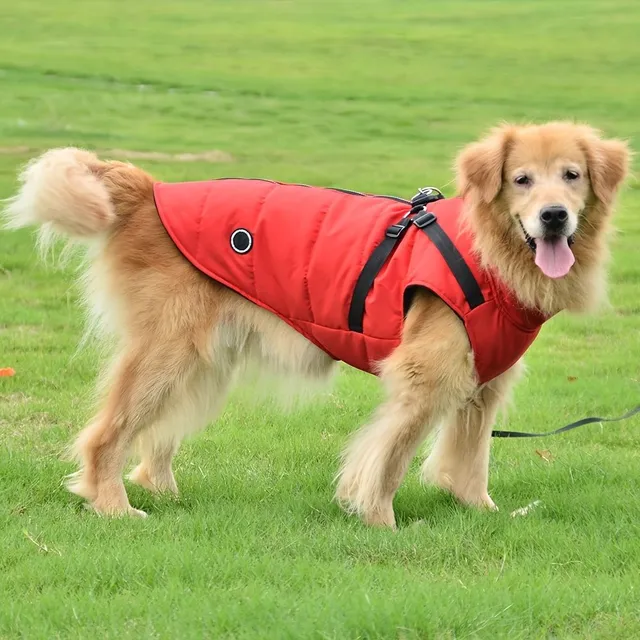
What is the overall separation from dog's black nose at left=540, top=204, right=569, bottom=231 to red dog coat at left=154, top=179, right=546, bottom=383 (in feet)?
1.22

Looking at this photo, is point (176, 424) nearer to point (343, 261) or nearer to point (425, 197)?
point (343, 261)

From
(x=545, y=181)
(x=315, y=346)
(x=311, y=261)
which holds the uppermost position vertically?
(x=545, y=181)

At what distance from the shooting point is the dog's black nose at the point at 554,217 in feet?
14.7

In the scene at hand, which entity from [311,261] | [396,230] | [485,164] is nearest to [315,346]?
[311,261]

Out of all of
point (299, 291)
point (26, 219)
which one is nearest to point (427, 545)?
point (299, 291)

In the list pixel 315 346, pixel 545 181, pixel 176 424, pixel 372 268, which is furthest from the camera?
pixel 176 424

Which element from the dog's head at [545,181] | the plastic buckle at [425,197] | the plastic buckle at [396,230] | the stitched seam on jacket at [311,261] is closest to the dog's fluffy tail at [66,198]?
the stitched seam on jacket at [311,261]

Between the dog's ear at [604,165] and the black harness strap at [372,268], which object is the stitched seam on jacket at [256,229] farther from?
the dog's ear at [604,165]

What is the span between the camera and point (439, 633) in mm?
3525

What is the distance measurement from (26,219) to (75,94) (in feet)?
63.1

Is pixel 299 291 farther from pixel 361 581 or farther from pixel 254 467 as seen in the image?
pixel 361 581

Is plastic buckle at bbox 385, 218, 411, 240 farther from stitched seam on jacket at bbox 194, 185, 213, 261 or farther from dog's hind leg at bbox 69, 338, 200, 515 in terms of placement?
dog's hind leg at bbox 69, 338, 200, 515

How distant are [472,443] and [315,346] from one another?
100 cm

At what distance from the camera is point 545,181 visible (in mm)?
4668
